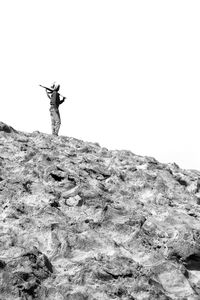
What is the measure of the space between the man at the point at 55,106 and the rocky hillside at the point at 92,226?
360 centimetres

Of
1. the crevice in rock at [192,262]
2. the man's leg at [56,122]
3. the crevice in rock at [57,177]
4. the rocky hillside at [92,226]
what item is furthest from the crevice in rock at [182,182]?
the man's leg at [56,122]

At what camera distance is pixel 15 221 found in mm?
13305

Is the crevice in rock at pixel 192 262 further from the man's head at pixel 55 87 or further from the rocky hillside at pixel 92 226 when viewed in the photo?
the man's head at pixel 55 87

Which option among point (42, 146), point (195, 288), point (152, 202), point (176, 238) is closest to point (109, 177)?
point (152, 202)

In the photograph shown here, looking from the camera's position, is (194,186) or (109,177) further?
(194,186)

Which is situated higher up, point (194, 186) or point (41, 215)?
point (194, 186)

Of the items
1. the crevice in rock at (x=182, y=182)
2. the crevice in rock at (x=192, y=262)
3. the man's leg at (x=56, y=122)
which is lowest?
the crevice in rock at (x=192, y=262)

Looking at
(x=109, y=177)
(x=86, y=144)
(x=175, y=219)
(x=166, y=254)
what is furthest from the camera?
(x=86, y=144)

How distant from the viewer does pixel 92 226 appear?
13.7 meters

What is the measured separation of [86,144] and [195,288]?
1154 centimetres

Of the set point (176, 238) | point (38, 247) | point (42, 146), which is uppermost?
point (42, 146)

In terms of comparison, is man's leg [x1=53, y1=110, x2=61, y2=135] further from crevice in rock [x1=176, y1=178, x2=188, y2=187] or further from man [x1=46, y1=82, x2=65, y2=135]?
crevice in rock [x1=176, y1=178, x2=188, y2=187]

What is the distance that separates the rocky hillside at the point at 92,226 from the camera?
11.0m

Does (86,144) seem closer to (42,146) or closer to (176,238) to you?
(42,146)
